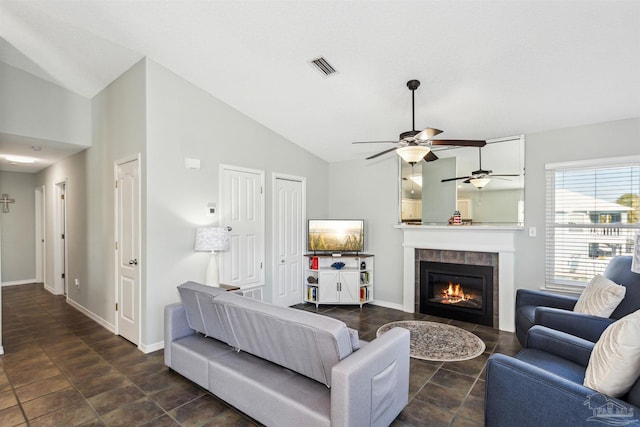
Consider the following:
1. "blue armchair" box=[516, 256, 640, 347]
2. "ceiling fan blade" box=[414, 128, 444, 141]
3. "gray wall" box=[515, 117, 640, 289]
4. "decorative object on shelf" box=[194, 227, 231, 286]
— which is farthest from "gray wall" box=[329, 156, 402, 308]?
"decorative object on shelf" box=[194, 227, 231, 286]

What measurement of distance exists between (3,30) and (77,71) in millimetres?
686

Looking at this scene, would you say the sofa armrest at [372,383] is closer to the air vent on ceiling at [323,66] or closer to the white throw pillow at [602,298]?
the white throw pillow at [602,298]

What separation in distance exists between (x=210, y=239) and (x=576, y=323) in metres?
3.49

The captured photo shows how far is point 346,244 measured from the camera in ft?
17.5

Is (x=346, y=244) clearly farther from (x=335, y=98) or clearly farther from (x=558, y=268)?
(x=558, y=268)

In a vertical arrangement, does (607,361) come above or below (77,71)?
below

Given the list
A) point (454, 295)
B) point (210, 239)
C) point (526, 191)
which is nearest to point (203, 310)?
point (210, 239)

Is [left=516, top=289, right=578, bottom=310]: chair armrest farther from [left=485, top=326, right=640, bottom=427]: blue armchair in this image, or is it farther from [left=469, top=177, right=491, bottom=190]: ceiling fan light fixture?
[left=469, top=177, right=491, bottom=190]: ceiling fan light fixture

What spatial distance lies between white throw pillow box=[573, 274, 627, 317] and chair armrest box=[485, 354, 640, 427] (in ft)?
4.27

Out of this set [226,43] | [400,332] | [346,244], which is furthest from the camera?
[346,244]

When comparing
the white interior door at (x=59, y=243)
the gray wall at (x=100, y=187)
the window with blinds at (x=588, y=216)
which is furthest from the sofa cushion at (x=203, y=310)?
the white interior door at (x=59, y=243)

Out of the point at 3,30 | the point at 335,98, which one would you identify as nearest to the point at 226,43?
the point at 335,98

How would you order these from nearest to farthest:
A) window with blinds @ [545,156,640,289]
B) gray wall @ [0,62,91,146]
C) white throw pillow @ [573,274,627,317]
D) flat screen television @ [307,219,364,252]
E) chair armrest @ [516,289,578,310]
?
white throw pillow @ [573,274,627,317]
chair armrest @ [516,289,578,310]
window with blinds @ [545,156,640,289]
gray wall @ [0,62,91,146]
flat screen television @ [307,219,364,252]

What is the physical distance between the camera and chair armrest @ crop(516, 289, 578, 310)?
312 cm
